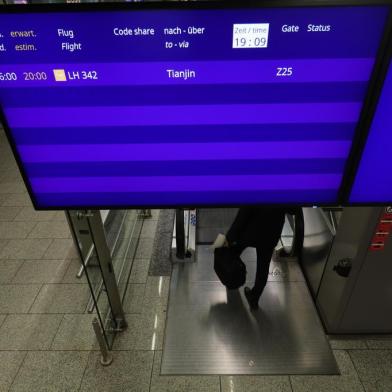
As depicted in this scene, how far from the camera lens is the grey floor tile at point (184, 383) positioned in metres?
2.18

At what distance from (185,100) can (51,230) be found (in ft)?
10.9

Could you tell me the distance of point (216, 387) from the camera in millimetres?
2189

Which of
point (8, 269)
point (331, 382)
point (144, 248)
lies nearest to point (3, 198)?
point (8, 269)

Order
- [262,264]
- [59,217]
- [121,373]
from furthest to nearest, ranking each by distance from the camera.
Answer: [59,217] < [262,264] < [121,373]

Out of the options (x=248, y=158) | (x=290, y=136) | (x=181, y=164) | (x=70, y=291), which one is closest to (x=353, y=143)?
(x=290, y=136)

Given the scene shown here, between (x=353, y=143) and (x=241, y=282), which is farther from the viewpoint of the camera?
(x=241, y=282)

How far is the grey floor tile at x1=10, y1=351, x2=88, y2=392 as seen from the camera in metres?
2.22

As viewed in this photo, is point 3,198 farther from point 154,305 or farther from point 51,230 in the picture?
point 154,305

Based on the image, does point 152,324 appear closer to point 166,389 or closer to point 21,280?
point 166,389

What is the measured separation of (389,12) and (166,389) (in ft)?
8.21

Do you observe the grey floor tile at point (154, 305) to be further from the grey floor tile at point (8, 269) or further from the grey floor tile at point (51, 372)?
the grey floor tile at point (8, 269)

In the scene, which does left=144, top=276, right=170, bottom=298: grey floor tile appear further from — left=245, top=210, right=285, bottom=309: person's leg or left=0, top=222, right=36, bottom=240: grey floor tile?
left=0, top=222, right=36, bottom=240: grey floor tile

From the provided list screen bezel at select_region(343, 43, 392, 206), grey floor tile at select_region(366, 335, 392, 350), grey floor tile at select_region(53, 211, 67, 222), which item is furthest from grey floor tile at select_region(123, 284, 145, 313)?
screen bezel at select_region(343, 43, 392, 206)

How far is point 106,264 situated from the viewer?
224 centimetres
